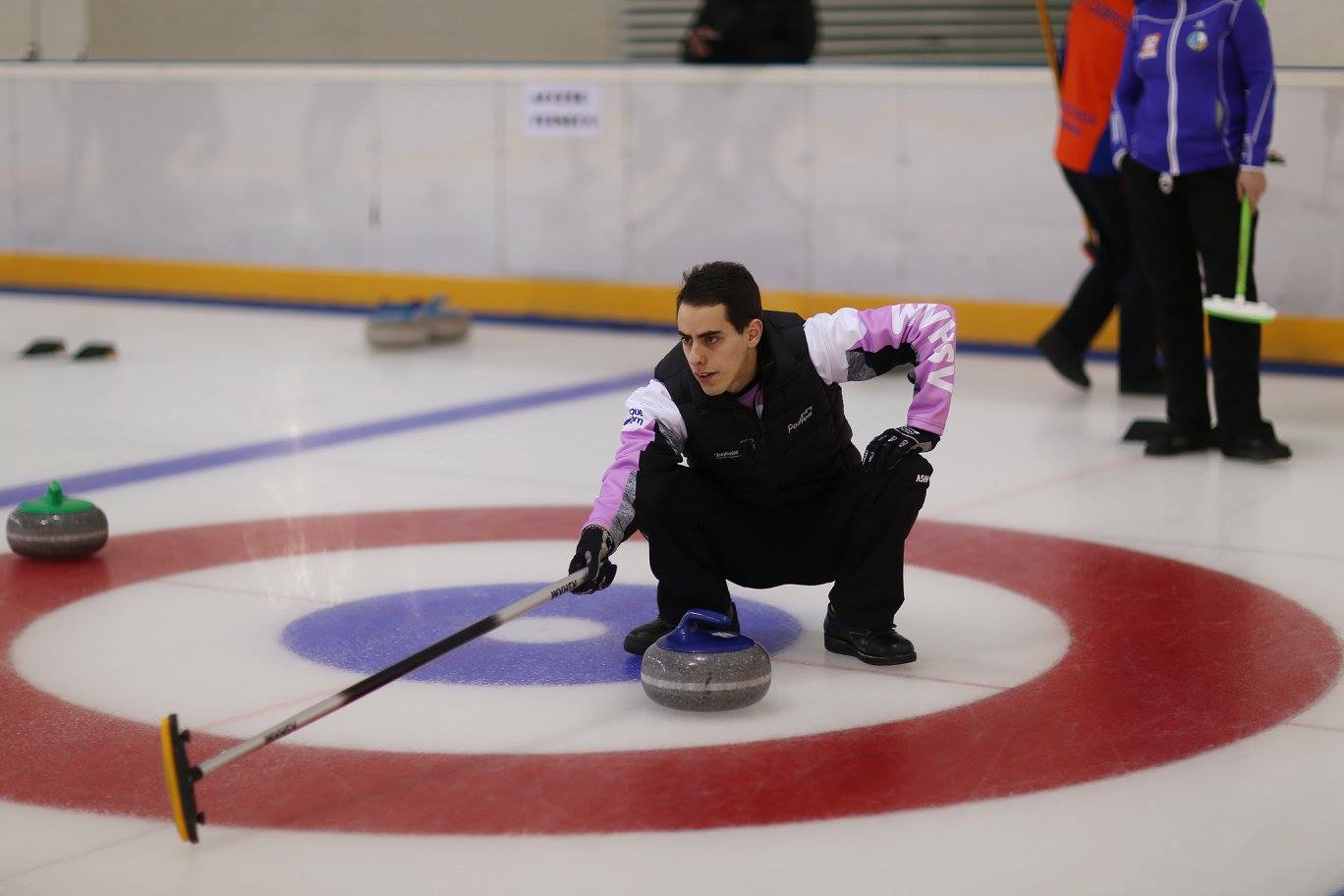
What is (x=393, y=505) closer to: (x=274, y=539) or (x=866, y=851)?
(x=274, y=539)

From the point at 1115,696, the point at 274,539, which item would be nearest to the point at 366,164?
the point at 274,539

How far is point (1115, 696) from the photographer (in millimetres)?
3512

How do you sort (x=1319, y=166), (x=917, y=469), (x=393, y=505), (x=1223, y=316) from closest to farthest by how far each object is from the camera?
(x=917, y=469)
(x=393, y=505)
(x=1223, y=316)
(x=1319, y=166)

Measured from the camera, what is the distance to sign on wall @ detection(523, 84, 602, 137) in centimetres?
1007

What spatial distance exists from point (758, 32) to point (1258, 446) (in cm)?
438

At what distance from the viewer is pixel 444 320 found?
948cm

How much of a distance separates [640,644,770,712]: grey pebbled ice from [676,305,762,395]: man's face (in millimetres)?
522

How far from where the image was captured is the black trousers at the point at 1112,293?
7375 mm

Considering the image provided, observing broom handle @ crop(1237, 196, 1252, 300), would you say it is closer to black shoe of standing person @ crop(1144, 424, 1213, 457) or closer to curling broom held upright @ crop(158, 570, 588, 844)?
black shoe of standing person @ crop(1144, 424, 1213, 457)

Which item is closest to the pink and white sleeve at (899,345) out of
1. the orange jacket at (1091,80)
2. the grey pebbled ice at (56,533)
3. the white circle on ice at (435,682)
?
the white circle on ice at (435,682)

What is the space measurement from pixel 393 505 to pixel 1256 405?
9.77ft

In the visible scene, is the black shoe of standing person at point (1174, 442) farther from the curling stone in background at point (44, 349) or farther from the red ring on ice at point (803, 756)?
the curling stone in background at point (44, 349)

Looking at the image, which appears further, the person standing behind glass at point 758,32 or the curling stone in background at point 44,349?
the person standing behind glass at point 758,32

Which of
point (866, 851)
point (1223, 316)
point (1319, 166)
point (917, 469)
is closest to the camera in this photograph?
point (866, 851)
